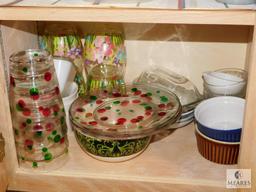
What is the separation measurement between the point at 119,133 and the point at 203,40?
30 cm

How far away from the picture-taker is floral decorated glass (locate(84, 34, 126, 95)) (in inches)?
33.0

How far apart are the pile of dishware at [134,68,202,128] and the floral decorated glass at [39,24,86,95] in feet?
0.46

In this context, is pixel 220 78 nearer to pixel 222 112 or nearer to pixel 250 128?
pixel 222 112

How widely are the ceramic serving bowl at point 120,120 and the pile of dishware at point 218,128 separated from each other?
0.18 feet

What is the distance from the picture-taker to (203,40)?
2.84ft

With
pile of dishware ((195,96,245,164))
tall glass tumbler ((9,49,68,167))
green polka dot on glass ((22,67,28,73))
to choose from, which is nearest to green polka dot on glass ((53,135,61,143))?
tall glass tumbler ((9,49,68,167))

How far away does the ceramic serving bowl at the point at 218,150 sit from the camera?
0.69 m

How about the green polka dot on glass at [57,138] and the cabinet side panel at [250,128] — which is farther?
the green polka dot on glass at [57,138]

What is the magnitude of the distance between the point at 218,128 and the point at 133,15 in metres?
0.29

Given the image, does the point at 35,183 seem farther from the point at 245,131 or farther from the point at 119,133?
the point at 245,131

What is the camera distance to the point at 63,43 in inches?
33.3

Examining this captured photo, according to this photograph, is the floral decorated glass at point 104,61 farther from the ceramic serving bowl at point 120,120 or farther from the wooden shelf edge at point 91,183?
the wooden shelf edge at point 91,183

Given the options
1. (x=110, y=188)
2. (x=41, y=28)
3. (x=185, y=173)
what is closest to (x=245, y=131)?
(x=185, y=173)

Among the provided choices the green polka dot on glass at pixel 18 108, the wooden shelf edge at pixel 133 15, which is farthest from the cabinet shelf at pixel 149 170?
the wooden shelf edge at pixel 133 15
